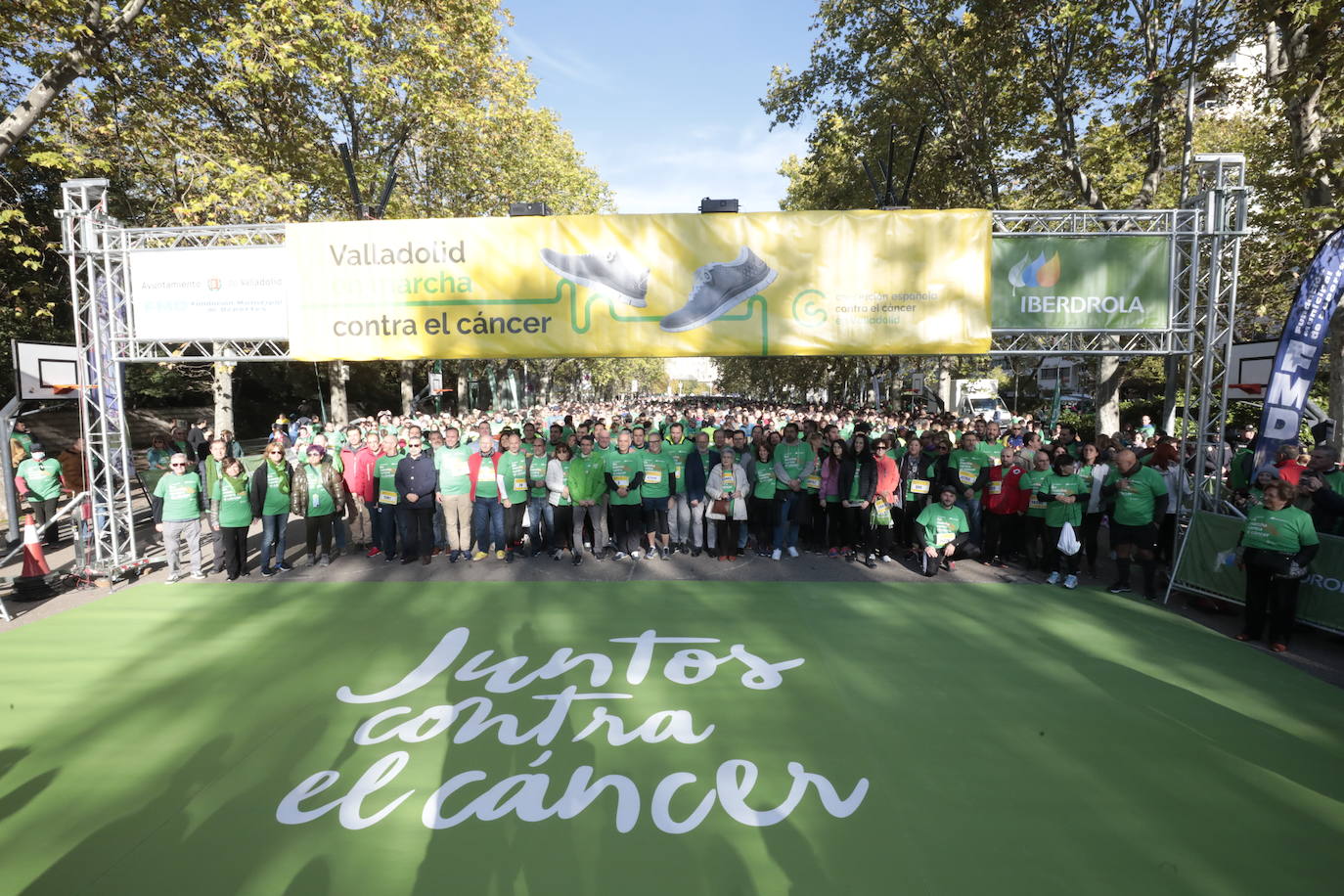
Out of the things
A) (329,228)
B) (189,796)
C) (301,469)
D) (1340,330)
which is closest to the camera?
(189,796)

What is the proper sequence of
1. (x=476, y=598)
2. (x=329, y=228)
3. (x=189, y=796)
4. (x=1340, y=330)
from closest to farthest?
(x=189, y=796)
(x=476, y=598)
(x=329, y=228)
(x=1340, y=330)

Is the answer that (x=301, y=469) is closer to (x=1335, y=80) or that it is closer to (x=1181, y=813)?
(x=1181, y=813)

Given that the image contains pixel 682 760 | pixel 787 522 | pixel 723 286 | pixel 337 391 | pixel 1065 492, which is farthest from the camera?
pixel 337 391

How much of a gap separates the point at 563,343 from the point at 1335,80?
12.8 meters

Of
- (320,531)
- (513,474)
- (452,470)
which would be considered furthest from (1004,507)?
(320,531)

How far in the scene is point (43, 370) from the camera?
31.2 ft

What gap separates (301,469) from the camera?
29.8 feet

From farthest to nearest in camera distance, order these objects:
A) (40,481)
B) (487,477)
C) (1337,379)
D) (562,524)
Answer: (1337,379) → (40,481) → (562,524) → (487,477)

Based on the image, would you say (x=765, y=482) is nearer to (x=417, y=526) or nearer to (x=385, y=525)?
(x=417, y=526)

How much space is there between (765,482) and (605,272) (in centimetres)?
378

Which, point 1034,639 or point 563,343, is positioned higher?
point 563,343

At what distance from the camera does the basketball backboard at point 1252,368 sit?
31.6ft

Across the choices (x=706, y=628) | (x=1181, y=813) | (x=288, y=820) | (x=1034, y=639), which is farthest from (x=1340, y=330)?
(x=288, y=820)

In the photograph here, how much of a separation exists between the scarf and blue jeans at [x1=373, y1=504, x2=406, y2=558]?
4.09ft
